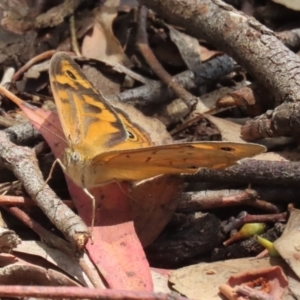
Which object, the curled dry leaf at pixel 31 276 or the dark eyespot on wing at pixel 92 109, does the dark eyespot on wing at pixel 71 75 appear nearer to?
the dark eyespot on wing at pixel 92 109

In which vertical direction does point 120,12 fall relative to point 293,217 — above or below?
above

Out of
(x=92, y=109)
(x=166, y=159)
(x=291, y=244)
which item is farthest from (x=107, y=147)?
(x=291, y=244)

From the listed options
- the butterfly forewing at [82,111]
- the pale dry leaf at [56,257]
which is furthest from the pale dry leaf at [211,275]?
the butterfly forewing at [82,111]

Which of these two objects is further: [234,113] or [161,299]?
[234,113]

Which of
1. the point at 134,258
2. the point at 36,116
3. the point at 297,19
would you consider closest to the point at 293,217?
the point at 134,258

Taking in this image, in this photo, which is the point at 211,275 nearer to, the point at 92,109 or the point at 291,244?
the point at 291,244

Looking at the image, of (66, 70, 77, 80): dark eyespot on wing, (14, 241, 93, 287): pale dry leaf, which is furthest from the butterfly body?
(14, 241, 93, 287): pale dry leaf

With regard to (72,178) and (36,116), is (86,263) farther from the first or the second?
(36,116)
